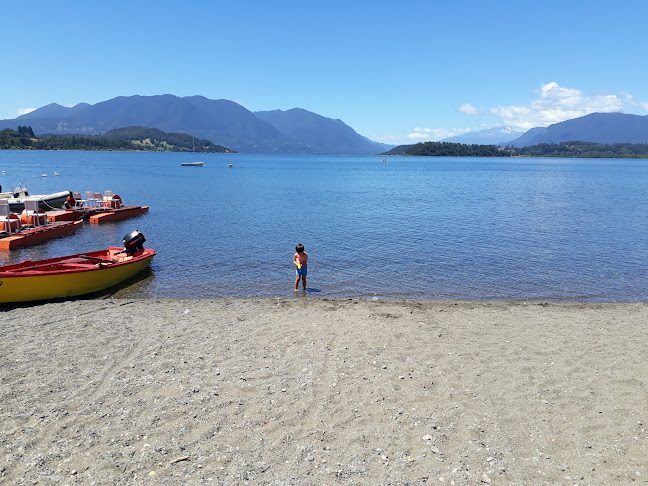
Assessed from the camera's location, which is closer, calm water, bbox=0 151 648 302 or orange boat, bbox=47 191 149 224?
calm water, bbox=0 151 648 302

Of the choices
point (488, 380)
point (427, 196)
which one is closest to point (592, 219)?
point (427, 196)

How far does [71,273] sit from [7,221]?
14.0 meters

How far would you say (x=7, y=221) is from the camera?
24.5m

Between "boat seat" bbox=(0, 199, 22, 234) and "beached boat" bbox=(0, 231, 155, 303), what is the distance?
10620 millimetres

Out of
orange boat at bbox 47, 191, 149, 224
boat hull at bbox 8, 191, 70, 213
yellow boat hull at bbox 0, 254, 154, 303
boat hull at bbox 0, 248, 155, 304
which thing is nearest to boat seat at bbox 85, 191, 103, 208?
orange boat at bbox 47, 191, 149, 224

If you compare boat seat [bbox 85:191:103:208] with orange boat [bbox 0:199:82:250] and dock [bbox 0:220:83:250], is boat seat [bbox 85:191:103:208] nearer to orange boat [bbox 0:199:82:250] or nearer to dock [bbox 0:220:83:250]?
dock [bbox 0:220:83:250]

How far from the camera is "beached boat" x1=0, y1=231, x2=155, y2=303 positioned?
1335cm

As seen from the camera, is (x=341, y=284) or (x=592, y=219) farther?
(x=592, y=219)

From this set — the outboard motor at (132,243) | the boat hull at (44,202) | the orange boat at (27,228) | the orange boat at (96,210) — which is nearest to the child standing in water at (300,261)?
the outboard motor at (132,243)

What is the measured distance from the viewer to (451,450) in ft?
20.3

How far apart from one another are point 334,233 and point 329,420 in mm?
22447

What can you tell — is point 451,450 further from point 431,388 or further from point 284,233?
point 284,233

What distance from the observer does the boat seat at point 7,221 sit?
24500 millimetres

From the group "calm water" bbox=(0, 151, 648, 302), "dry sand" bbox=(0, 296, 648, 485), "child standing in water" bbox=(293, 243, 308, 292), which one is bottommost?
"calm water" bbox=(0, 151, 648, 302)
